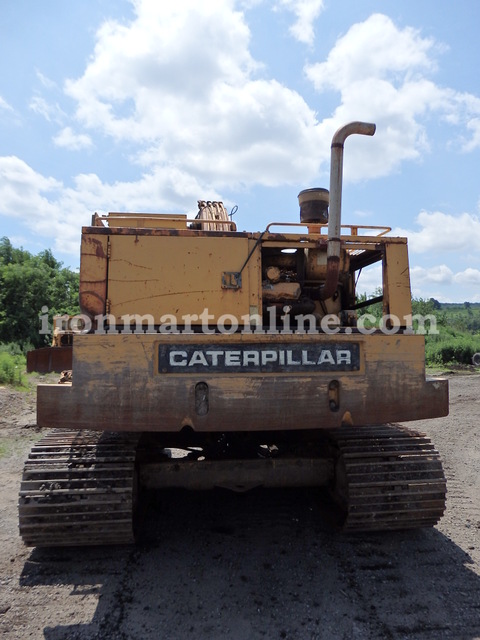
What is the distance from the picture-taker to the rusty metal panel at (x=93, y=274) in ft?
11.9

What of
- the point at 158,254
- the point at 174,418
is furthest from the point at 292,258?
the point at 174,418

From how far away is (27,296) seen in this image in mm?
28938

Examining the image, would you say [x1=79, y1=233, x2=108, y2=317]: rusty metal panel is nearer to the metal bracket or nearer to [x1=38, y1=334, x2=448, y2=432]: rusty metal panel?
[x1=38, y1=334, x2=448, y2=432]: rusty metal panel

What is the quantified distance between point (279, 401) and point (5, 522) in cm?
305

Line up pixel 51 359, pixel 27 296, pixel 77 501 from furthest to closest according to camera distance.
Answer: pixel 27 296
pixel 51 359
pixel 77 501

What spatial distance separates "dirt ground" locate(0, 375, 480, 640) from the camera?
118 inches

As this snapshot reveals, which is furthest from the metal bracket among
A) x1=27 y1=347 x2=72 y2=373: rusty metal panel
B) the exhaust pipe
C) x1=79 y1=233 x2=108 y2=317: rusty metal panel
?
x1=27 y1=347 x2=72 y2=373: rusty metal panel

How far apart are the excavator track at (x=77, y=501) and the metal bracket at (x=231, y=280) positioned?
152cm

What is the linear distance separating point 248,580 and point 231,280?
215 cm

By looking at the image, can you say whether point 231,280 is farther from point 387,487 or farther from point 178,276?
point 387,487

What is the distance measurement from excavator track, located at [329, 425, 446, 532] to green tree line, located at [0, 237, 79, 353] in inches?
906

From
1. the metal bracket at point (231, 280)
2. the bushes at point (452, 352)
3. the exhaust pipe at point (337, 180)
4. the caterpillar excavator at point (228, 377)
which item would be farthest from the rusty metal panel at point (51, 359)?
the bushes at point (452, 352)

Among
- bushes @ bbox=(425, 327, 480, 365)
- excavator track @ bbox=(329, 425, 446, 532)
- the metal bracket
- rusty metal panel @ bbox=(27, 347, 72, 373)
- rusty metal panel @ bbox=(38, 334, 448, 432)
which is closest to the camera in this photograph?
rusty metal panel @ bbox=(38, 334, 448, 432)

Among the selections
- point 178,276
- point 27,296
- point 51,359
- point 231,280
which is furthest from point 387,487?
point 27,296
